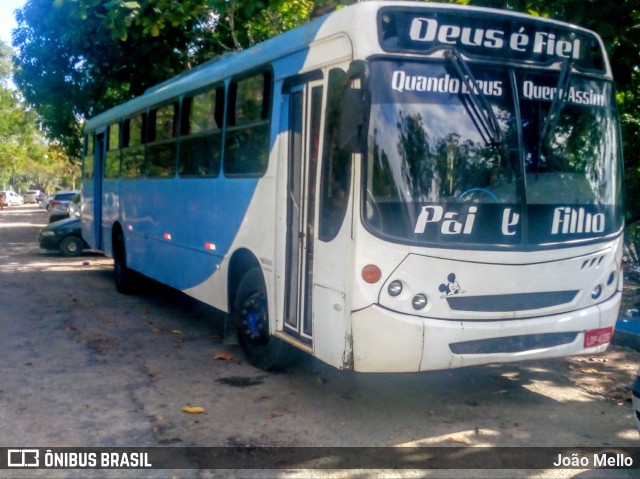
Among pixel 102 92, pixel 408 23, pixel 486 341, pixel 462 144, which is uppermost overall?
pixel 102 92

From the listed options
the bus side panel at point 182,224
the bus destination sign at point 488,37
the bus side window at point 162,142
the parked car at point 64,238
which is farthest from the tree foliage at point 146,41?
the parked car at point 64,238

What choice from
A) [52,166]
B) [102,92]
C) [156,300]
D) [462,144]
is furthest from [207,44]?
[52,166]

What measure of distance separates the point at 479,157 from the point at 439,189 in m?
0.42

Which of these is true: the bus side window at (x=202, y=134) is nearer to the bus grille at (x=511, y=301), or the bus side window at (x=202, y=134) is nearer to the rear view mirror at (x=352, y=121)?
the rear view mirror at (x=352, y=121)

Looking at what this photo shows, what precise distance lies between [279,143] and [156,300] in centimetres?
638

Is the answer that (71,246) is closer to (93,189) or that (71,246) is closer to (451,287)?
(93,189)

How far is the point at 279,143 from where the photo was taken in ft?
23.8

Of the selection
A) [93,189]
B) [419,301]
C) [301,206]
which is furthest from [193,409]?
[93,189]

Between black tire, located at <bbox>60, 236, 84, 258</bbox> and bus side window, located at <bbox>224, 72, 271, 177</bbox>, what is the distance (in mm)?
13039

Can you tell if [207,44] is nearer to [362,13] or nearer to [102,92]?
[102,92]

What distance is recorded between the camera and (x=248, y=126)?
26.5 feet

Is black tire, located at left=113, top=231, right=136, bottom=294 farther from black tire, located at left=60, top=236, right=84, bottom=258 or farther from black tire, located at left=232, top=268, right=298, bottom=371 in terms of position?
black tire, located at left=60, top=236, right=84, bottom=258

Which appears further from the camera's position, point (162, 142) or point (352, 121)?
point (162, 142)

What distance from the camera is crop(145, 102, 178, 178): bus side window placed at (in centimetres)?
1056
